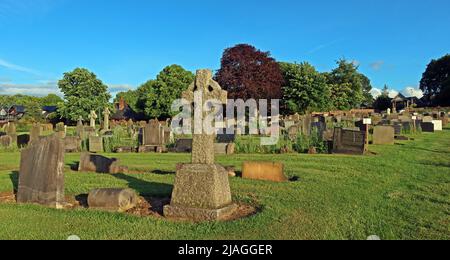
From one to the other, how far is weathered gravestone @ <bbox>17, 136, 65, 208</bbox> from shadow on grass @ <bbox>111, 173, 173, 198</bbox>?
1.68 m

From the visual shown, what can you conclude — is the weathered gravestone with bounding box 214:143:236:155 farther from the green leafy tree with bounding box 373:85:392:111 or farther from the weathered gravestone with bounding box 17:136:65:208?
the green leafy tree with bounding box 373:85:392:111

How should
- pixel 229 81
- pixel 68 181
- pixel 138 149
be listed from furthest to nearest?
1. pixel 229 81
2. pixel 138 149
3. pixel 68 181

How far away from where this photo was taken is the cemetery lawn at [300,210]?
5.41 metres

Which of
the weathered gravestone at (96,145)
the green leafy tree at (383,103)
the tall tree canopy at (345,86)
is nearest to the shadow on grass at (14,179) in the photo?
the weathered gravestone at (96,145)

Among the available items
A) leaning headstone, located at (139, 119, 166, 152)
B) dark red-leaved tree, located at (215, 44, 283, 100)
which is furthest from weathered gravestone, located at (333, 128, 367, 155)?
dark red-leaved tree, located at (215, 44, 283, 100)

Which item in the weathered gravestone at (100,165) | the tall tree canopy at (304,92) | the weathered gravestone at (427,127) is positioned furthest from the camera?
the tall tree canopy at (304,92)

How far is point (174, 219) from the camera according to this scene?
6426 millimetres

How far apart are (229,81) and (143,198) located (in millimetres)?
37963

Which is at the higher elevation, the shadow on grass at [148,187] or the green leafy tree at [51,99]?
the green leafy tree at [51,99]

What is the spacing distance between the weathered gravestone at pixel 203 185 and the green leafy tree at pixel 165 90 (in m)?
54.1

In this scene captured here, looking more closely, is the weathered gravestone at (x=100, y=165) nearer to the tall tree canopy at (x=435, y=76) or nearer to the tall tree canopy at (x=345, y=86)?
the tall tree canopy at (x=345, y=86)

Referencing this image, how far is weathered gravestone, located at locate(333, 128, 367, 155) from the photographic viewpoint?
48.5 feet

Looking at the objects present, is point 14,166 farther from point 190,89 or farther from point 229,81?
point 229,81
